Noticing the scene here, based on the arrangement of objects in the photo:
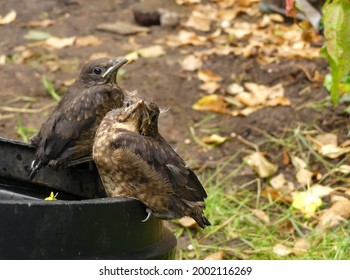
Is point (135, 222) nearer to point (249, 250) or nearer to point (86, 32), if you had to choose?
point (249, 250)

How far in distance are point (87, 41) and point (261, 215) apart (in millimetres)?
3076

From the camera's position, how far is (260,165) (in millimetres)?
5527

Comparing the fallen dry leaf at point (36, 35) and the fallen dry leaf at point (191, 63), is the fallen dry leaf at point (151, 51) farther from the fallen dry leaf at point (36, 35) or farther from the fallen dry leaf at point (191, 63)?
the fallen dry leaf at point (36, 35)

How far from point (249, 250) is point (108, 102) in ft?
3.85

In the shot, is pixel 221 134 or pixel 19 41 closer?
pixel 221 134

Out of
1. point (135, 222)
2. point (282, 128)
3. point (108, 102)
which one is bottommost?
point (282, 128)

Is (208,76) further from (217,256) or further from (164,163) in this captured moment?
(164,163)

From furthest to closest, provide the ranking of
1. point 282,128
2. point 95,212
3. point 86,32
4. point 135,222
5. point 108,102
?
point 86,32 → point 282,128 → point 108,102 → point 135,222 → point 95,212

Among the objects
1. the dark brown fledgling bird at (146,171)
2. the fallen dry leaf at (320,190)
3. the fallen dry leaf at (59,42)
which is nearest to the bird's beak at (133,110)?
the dark brown fledgling bird at (146,171)

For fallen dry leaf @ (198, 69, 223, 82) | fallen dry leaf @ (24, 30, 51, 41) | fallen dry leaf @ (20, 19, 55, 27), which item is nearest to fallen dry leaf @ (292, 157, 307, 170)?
fallen dry leaf @ (198, 69, 223, 82)

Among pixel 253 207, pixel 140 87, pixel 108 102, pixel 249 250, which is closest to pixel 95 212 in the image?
pixel 108 102

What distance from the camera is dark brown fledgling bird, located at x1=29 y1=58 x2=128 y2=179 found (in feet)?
13.9

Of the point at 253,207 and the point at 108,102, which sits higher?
the point at 108,102

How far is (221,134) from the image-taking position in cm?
605
